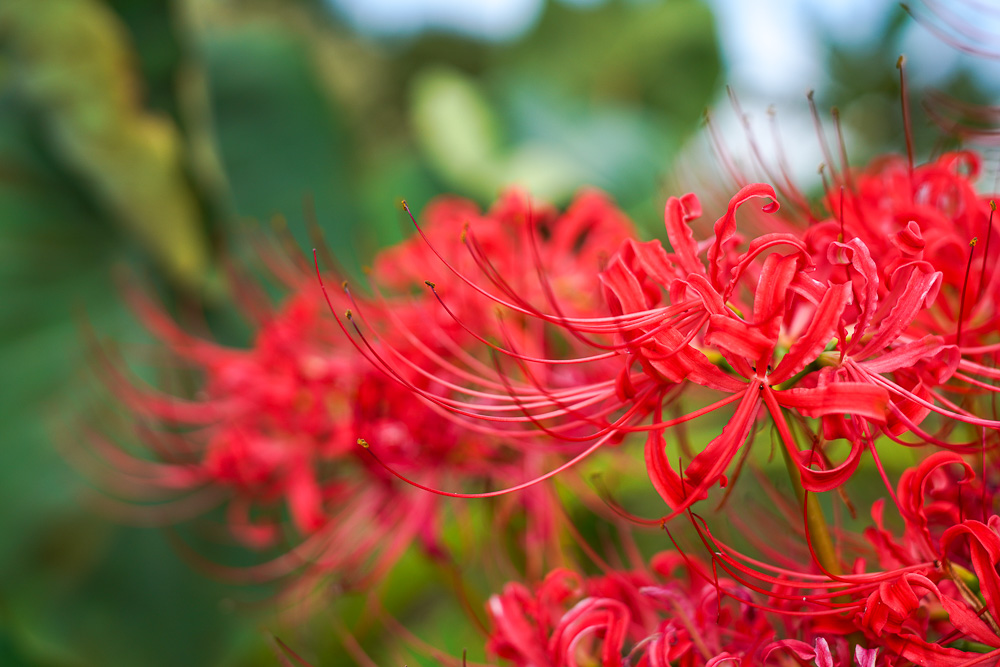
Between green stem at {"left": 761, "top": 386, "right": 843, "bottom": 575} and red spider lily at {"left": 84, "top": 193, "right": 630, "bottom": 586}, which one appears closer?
green stem at {"left": 761, "top": 386, "right": 843, "bottom": 575}

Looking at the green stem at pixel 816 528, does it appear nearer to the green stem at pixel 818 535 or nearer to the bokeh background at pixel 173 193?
the green stem at pixel 818 535

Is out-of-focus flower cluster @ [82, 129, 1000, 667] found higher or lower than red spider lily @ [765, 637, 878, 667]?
higher

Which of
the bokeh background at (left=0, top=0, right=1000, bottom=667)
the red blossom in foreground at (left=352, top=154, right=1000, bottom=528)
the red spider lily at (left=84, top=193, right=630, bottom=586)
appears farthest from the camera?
the bokeh background at (left=0, top=0, right=1000, bottom=667)

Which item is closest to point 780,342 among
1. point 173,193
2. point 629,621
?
point 629,621

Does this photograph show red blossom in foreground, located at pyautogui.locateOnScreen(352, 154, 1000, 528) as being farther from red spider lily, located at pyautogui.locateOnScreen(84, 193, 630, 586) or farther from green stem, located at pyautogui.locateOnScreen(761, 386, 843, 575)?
red spider lily, located at pyautogui.locateOnScreen(84, 193, 630, 586)

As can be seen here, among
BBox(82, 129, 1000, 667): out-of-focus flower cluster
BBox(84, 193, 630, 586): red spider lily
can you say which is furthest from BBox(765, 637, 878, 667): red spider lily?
BBox(84, 193, 630, 586): red spider lily

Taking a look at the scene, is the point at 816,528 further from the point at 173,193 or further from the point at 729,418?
the point at 173,193

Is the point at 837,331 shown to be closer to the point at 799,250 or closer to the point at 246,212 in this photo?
the point at 799,250

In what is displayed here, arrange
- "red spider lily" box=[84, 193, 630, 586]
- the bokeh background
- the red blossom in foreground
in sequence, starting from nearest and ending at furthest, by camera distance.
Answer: the red blossom in foreground, "red spider lily" box=[84, 193, 630, 586], the bokeh background
